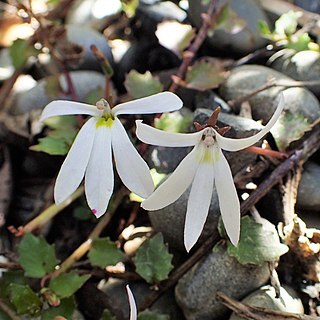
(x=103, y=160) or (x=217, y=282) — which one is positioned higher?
(x=103, y=160)

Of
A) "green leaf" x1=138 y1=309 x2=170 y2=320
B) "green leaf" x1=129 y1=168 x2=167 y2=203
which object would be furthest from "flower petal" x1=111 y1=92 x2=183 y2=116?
"green leaf" x1=138 y1=309 x2=170 y2=320

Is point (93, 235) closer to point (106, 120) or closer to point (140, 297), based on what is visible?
point (140, 297)

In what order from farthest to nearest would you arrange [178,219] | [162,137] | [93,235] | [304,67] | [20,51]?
[20,51]
[304,67]
[93,235]
[178,219]
[162,137]

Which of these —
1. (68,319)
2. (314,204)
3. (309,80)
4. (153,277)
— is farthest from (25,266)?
(309,80)

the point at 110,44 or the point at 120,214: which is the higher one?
the point at 110,44

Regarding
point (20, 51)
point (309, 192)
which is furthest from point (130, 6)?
point (309, 192)

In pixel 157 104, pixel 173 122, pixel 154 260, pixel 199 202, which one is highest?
pixel 157 104

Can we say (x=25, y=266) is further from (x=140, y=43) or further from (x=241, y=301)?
(x=140, y=43)
